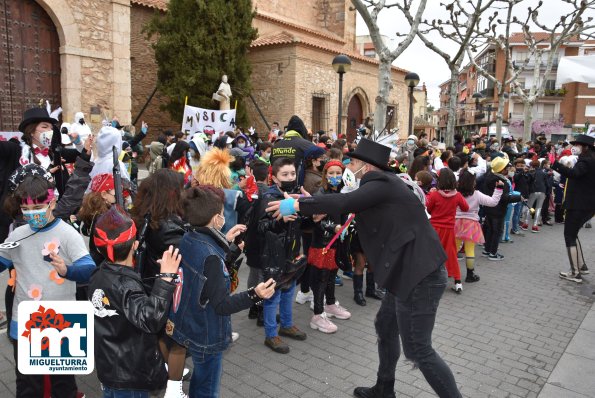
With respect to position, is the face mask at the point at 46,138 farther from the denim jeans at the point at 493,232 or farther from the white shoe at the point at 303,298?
the denim jeans at the point at 493,232

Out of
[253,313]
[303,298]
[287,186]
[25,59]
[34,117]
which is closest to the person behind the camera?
[287,186]

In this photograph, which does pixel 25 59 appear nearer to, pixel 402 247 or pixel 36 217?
pixel 36 217

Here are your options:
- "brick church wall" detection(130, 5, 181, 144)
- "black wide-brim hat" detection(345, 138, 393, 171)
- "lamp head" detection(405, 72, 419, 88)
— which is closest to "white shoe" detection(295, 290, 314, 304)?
"black wide-brim hat" detection(345, 138, 393, 171)

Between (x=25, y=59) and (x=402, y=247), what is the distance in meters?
13.4

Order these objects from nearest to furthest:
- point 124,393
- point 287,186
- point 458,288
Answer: point 124,393 < point 287,186 < point 458,288

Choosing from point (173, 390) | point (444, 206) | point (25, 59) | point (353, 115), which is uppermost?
point (25, 59)

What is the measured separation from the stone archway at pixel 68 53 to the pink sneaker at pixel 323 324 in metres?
11.3

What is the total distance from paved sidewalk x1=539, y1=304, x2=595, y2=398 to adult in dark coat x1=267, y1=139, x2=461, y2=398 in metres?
1.30

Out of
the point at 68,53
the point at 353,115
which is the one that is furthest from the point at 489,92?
the point at 68,53

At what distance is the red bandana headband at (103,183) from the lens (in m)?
3.84

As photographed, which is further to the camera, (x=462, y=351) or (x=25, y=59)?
(x=25, y=59)

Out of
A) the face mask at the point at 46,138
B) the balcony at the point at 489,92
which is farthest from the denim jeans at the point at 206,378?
the balcony at the point at 489,92

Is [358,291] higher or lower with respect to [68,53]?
lower

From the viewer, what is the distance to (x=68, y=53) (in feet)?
42.0
